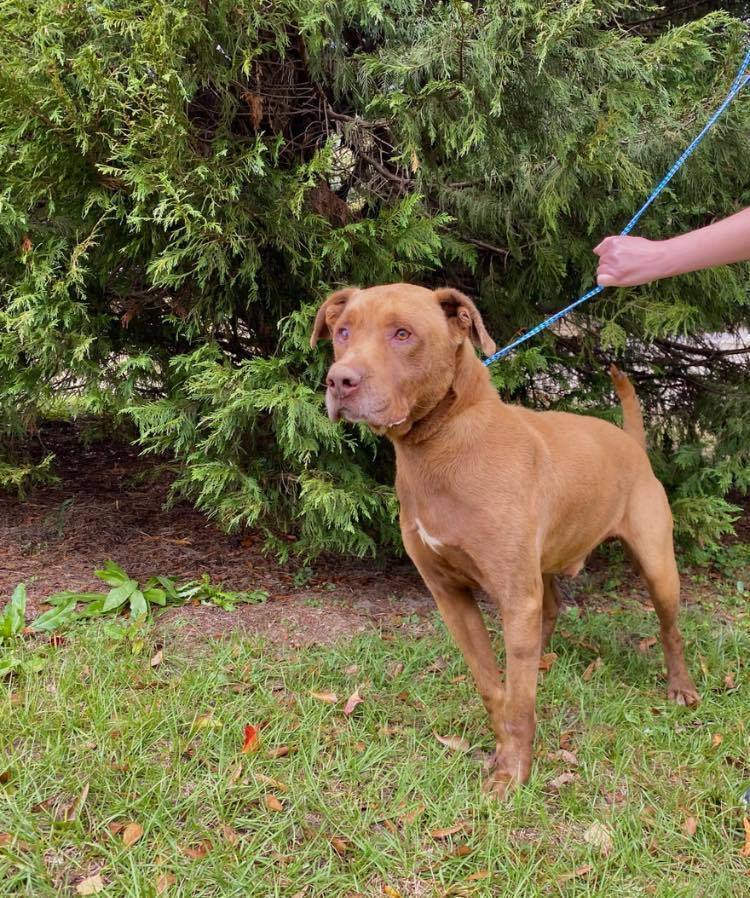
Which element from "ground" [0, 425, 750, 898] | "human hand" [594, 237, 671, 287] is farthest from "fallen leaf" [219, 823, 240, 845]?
"human hand" [594, 237, 671, 287]

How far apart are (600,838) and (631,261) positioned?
7.61 ft

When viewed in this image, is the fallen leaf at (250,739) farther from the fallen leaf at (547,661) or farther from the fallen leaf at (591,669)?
the fallen leaf at (591,669)

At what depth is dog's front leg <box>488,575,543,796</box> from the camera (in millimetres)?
2992

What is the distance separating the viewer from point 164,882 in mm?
2543

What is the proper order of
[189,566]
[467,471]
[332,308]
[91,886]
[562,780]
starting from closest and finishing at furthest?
[91,886] < [467,471] < [562,780] < [332,308] < [189,566]

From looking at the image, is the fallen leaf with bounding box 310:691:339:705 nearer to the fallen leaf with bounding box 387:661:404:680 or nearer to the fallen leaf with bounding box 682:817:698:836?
the fallen leaf with bounding box 387:661:404:680

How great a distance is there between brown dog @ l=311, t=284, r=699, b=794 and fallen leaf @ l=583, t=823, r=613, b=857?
0.33 meters

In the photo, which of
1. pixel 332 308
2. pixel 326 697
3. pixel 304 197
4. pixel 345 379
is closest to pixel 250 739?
pixel 326 697

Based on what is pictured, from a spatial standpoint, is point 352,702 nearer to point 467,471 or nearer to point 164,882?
point 164,882

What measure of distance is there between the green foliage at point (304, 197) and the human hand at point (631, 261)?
109 cm

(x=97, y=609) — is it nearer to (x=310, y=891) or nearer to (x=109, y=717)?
(x=109, y=717)

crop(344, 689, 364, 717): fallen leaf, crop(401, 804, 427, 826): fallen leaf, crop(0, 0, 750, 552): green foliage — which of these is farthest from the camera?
crop(0, 0, 750, 552): green foliage

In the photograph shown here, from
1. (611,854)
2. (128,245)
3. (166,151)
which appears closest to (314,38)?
(166,151)

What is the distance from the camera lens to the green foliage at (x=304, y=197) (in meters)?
3.71
